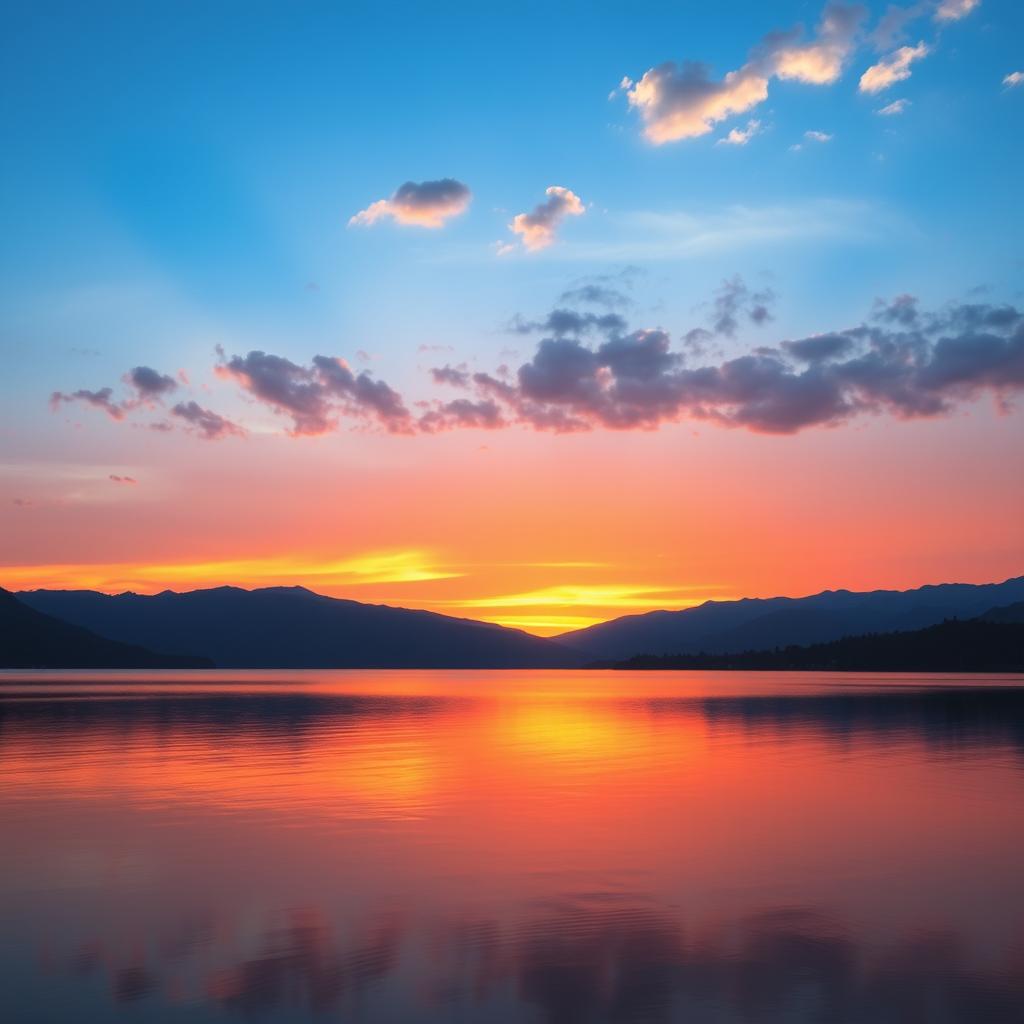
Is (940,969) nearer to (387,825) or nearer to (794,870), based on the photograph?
(794,870)

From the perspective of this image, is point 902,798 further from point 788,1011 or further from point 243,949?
point 243,949

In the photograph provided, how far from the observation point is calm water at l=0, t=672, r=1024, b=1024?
12.7 meters

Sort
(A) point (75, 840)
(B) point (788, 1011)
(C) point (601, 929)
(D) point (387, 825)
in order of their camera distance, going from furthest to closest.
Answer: (D) point (387, 825) → (A) point (75, 840) → (C) point (601, 929) → (B) point (788, 1011)

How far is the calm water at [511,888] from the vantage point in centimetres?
1273

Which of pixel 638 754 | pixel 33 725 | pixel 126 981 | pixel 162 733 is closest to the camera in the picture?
pixel 126 981

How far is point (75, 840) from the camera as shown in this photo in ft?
76.6

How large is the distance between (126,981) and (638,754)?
114 feet

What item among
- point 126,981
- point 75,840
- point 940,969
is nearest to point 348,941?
point 126,981

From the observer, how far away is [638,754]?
45.7 metres

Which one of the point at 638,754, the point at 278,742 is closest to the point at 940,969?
the point at 638,754

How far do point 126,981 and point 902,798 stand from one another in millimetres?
24533

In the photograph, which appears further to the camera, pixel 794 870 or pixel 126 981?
pixel 794 870

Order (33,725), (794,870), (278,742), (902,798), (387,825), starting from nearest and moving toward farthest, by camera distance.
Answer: (794,870), (387,825), (902,798), (278,742), (33,725)

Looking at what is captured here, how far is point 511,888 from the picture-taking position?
18.9m
